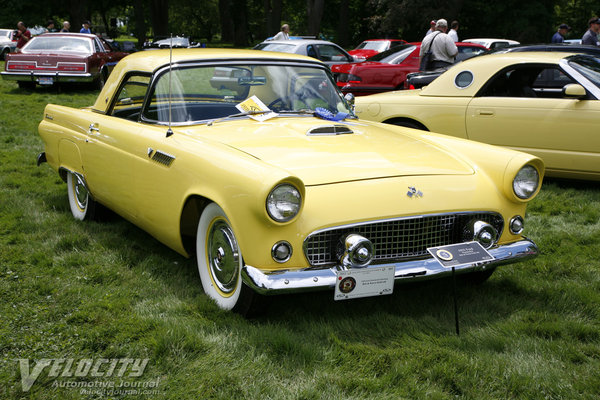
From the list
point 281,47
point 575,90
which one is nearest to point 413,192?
point 575,90

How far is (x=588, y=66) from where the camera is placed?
654cm

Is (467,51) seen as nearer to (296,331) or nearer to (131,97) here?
(131,97)

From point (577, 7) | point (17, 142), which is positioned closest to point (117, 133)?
point (17, 142)

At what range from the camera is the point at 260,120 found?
4371 millimetres

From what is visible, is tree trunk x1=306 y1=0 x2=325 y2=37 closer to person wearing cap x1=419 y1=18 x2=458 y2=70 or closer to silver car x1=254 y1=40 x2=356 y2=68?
silver car x1=254 y1=40 x2=356 y2=68

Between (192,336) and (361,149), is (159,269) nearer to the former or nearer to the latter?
(192,336)

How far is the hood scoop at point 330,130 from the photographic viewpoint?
13.5 feet

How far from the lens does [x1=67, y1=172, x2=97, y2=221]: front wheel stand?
17.1 feet

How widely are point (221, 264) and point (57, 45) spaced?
Result: 499 inches

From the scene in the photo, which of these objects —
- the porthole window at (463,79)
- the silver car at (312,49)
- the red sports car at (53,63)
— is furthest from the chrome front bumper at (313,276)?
the red sports car at (53,63)

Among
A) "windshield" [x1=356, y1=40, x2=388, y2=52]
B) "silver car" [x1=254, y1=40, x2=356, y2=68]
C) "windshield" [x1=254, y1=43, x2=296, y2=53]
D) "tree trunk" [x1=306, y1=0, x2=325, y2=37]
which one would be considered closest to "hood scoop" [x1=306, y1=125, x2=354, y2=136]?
"silver car" [x1=254, y1=40, x2=356, y2=68]

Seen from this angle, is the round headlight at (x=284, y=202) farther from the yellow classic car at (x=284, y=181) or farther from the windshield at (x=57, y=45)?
the windshield at (x=57, y=45)

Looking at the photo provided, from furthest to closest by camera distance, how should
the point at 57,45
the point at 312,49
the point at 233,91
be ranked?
the point at 57,45, the point at 312,49, the point at 233,91

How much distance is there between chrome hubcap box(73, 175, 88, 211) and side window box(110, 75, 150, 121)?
2.29 feet
